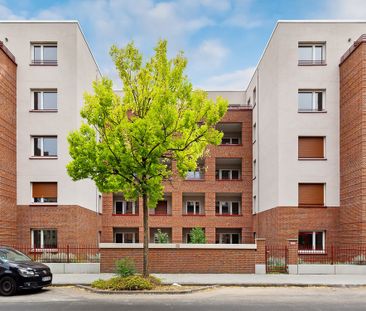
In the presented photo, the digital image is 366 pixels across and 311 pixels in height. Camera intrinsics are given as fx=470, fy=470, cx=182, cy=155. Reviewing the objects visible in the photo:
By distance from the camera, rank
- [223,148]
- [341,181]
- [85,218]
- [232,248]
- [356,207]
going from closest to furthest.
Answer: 1. [232,248]
2. [356,207]
3. [341,181]
4. [85,218]
5. [223,148]

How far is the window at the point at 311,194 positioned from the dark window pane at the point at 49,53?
15.7 meters

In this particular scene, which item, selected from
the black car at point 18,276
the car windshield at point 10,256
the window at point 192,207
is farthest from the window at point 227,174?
the black car at point 18,276

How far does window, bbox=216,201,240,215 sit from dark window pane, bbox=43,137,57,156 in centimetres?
1534

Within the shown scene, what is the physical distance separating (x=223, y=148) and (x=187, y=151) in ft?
68.8

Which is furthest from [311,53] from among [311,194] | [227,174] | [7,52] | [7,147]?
[7,147]

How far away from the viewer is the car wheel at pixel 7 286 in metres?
13.5

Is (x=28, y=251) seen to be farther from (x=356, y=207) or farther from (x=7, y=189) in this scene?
(x=356, y=207)

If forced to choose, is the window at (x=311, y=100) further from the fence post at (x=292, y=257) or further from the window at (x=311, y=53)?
the fence post at (x=292, y=257)

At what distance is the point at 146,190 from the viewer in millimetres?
15367

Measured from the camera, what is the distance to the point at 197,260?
62.4ft

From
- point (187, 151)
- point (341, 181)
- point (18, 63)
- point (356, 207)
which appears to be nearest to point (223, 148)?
point (341, 181)

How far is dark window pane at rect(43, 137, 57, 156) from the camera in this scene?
2639 centimetres

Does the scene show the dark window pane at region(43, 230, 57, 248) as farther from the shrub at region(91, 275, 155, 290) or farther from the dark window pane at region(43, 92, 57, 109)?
the shrub at region(91, 275, 155, 290)

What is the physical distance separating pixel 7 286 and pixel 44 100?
49.3 ft
